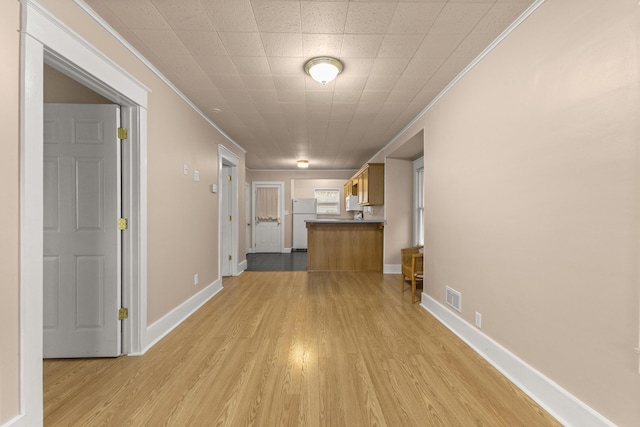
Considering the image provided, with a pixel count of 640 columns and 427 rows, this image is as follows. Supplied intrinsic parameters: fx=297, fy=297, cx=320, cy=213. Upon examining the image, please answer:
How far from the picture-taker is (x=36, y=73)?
151 centimetres

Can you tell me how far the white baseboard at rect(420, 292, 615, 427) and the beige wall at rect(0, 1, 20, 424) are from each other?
2.77 meters

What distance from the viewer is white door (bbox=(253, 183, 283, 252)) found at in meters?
8.90

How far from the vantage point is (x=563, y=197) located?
164cm

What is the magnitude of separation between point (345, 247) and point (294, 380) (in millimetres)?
4034

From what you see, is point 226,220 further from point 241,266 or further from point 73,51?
point 73,51

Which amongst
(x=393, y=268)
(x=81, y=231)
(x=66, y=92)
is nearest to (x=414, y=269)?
(x=393, y=268)

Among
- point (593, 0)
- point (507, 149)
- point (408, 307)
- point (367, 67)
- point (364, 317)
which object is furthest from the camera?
point (408, 307)

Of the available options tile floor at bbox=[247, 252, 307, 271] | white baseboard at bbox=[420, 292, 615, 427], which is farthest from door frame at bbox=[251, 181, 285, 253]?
white baseboard at bbox=[420, 292, 615, 427]

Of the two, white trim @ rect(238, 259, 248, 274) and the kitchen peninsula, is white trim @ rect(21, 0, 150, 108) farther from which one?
the kitchen peninsula

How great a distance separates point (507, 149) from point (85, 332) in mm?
3449

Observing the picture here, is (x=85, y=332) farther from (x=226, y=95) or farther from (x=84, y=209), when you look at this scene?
(x=226, y=95)

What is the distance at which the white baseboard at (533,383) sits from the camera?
150 cm

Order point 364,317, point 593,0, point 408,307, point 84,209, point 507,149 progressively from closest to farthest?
1. point 593,0
2. point 507,149
3. point 84,209
4. point 364,317
5. point 408,307

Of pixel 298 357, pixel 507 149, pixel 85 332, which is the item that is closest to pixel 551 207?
pixel 507 149
